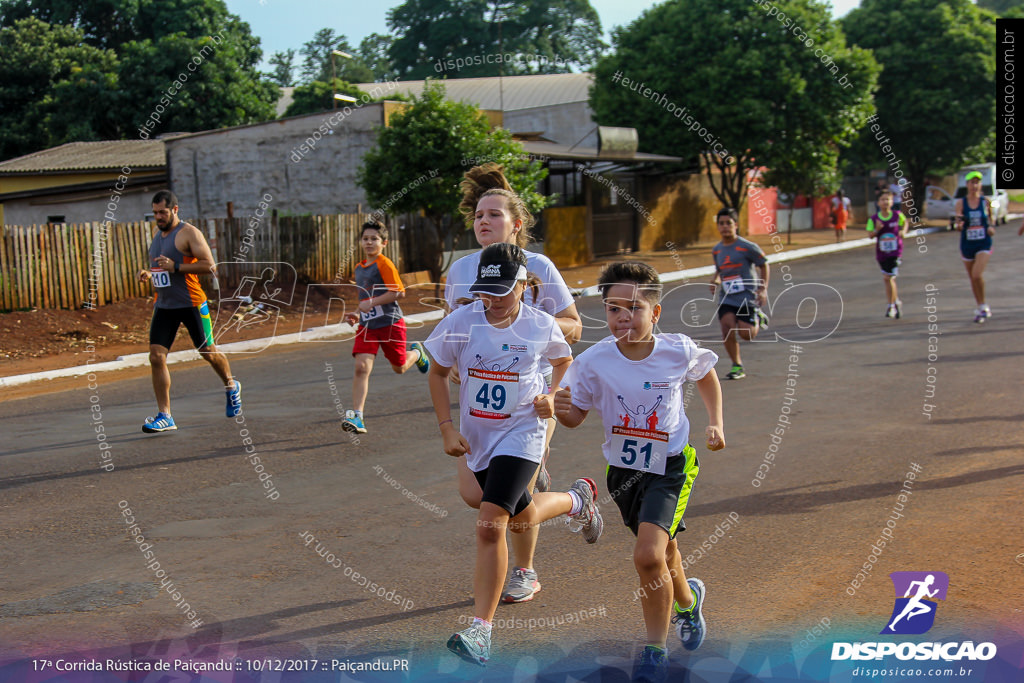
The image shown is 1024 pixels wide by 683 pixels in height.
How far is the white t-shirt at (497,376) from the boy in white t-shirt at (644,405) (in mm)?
198

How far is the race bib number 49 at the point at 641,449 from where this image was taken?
3998mm

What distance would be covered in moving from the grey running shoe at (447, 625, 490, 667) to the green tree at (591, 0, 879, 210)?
1038 inches

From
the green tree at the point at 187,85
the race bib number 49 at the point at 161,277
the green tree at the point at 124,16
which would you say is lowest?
the race bib number 49 at the point at 161,277

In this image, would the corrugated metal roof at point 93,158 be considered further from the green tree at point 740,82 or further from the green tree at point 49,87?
the green tree at point 740,82

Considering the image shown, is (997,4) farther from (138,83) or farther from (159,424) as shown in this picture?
(159,424)

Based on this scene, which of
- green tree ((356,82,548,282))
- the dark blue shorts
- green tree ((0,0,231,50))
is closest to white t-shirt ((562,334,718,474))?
the dark blue shorts

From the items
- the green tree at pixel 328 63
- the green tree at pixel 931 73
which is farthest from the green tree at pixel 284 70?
the green tree at pixel 931 73

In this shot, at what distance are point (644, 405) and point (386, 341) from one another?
471 centimetres

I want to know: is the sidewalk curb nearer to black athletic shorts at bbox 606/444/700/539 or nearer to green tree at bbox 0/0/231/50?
black athletic shorts at bbox 606/444/700/539

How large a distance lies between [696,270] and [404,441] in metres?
17.9

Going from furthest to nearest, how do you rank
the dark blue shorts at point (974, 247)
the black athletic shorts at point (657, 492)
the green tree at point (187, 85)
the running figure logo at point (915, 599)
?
the green tree at point (187, 85)
the dark blue shorts at point (974, 247)
the running figure logo at point (915, 599)
the black athletic shorts at point (657, 492)

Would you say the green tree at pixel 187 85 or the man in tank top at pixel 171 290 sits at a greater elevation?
the green tree at pixel 187 85

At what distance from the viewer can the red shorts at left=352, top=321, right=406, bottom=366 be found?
8297 mm

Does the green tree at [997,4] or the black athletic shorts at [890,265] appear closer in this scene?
the black athletic shorts at [890,265]
